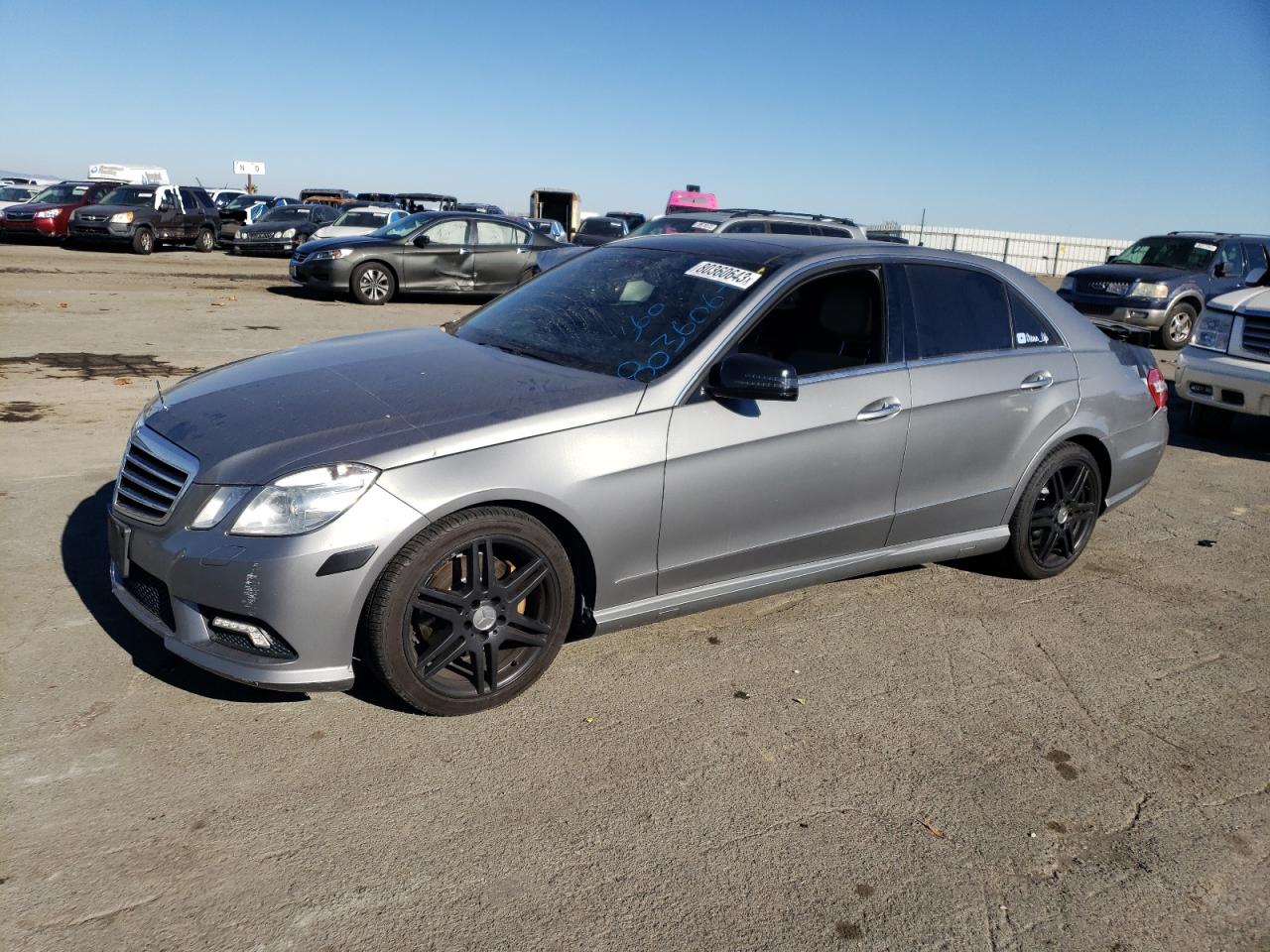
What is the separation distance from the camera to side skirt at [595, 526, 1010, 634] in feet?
12.8

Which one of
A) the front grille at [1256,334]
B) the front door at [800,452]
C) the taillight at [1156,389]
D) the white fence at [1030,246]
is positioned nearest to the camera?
the front door at [800,452]

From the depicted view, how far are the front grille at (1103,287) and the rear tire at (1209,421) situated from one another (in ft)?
20.0

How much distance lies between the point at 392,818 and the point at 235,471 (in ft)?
3.95

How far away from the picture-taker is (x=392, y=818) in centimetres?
304

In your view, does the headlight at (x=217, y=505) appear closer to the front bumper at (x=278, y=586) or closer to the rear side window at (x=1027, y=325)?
the front bumper at (x=278, y=586)

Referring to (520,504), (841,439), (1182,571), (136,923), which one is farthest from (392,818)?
(1182,571)

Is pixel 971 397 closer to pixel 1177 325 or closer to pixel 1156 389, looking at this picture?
pixel 1156 389

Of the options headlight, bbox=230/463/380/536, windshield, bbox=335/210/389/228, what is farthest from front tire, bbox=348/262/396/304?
headlight, bbox=230/463/380/536

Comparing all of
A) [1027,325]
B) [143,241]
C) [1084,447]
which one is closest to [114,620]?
[1027,325]

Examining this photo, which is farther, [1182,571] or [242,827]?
[1182,571]

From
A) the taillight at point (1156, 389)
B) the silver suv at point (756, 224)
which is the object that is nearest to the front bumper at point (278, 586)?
the taillight at point (1156, 389)

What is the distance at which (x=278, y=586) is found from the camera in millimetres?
3189

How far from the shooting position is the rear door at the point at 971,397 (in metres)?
4.52

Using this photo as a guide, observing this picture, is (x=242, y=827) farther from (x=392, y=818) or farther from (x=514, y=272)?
(x=514, y=272)
